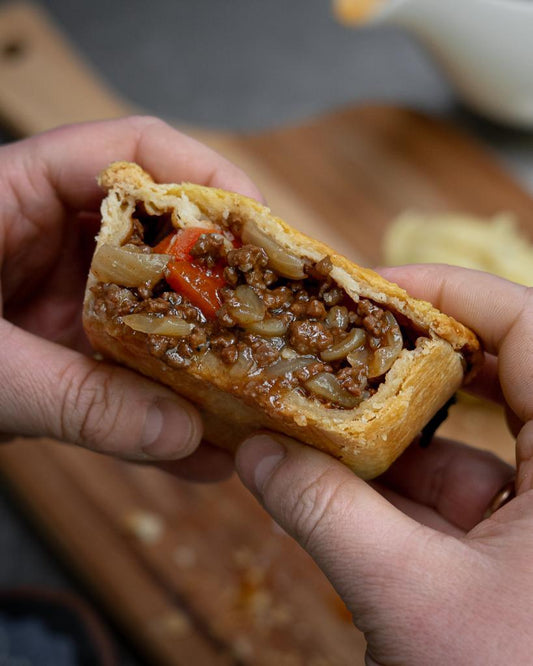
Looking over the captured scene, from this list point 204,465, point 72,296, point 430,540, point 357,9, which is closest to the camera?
point 430,540

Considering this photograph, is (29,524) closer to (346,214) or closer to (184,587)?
(184,587)

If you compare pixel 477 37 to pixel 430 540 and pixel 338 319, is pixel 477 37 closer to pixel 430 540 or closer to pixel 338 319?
pixel 338 319

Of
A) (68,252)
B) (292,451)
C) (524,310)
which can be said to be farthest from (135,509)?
(524,310)

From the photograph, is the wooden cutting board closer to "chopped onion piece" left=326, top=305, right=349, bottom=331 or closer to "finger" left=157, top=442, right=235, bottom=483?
"finger" left=157, top=442, right=235, bottom=483

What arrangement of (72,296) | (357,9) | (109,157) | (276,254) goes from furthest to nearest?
(357,9) < (72,296) < (109,157) < (276,254)

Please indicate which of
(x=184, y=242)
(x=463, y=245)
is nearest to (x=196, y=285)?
(x=184, y=242)

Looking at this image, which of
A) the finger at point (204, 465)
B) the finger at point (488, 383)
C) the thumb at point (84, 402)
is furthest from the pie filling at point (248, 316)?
the finger at point (204, 465)

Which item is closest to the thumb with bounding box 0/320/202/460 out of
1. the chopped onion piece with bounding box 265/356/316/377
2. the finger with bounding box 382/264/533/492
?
the chopped onion piece with bounding box 265/356/316/377
